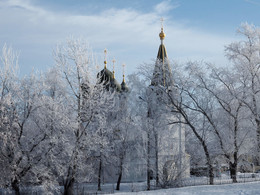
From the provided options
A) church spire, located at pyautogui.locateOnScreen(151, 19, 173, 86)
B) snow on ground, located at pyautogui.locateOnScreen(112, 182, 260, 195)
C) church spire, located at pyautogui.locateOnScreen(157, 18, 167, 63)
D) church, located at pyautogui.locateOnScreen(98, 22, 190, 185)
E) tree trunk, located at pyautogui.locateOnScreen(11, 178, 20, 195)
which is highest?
church spire, located at pyautogui.locateOnScreen(157, 18, 167, 63)

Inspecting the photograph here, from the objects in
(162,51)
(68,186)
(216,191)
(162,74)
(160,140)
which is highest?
(162,51)

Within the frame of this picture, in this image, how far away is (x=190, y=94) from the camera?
2339 cm

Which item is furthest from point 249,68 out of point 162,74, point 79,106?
point 79,106

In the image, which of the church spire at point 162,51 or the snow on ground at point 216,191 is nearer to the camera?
the snow on ground at point 216,191

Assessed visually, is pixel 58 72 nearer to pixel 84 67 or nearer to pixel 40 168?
pixel 84 67

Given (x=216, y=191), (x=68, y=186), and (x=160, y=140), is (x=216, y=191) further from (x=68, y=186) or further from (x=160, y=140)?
(x=68, y=186)

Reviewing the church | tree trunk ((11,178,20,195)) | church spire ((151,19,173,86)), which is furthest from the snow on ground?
church spire ((151,19,173,86))

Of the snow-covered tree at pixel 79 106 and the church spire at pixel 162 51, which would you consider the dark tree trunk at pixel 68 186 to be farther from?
the church spire at pixel 162 51

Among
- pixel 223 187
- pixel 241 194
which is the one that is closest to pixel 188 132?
pixel 223 187

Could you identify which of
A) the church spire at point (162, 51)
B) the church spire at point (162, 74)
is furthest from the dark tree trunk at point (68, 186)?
the church spire at point (162, 51)

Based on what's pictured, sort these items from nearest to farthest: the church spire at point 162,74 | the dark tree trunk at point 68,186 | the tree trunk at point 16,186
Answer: the tree trunk at point 16,186 → the dark tree trunk at point 68,186 → the church spire at point 162,74

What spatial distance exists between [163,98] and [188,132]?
12706mm

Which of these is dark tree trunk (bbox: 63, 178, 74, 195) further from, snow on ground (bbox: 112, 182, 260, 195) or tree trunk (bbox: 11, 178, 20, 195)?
snow on ground (bbox: 112, 182, 260, 195)

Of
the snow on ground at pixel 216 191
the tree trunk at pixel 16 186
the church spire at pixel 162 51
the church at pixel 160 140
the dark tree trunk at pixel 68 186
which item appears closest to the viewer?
the tree trunk at pixel 16 186
